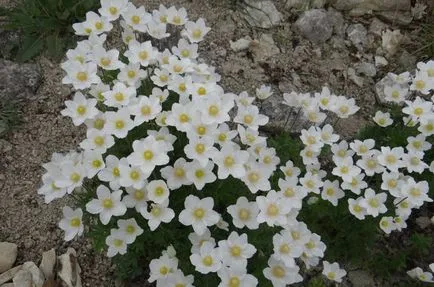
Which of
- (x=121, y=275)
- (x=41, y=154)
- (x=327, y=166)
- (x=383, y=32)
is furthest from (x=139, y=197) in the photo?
(x=383, y=32)

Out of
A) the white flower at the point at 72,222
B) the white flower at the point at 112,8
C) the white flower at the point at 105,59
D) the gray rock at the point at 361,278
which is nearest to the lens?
the white flower at the point at 72,222

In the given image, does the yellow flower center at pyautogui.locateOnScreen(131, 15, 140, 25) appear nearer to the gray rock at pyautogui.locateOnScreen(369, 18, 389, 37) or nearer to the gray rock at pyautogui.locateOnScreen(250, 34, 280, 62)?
the gray rock at pyautogui.locateOnScreen(250, 34, 280, 62)

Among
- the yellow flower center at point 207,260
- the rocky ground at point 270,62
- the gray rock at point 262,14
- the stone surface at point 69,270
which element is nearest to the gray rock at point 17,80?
the rocky ground at point 270,62

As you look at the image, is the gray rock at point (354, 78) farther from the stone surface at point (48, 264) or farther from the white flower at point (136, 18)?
the stone surface at point (48, 264)

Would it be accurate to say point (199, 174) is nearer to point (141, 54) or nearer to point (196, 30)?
point (141, 54)

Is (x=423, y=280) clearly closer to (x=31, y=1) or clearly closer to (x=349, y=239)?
(x=349, y=239)

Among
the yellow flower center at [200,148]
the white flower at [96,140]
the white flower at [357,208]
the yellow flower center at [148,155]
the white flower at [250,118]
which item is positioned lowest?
the white flower at [357,208]

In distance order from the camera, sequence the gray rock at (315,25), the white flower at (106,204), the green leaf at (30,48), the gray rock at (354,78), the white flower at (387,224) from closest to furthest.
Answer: the white flower at (106,204) → the white flower at (387,224) → the green leaf at (30,48) → the gray rock at (354,78) → the gray rock at (315,25)
